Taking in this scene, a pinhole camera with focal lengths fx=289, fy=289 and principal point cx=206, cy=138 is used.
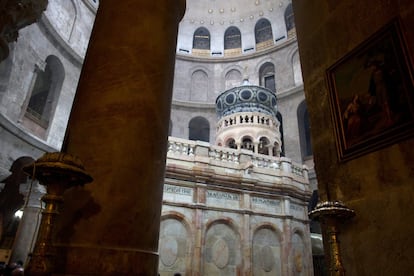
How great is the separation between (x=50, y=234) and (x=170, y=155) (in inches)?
319

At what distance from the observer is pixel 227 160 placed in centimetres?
1080

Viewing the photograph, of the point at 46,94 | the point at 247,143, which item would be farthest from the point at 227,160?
the point at 46,94

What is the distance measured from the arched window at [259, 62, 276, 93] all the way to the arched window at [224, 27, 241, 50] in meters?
3.44

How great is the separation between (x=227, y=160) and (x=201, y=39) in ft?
63.8

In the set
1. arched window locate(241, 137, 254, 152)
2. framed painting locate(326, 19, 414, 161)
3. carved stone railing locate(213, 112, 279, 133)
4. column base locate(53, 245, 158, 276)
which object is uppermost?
carved stone railing locate(213, 112, 279, 133)

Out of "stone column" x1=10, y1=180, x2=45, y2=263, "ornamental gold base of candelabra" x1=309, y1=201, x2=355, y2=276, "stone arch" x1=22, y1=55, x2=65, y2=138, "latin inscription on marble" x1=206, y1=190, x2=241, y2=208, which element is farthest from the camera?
"stone arch" x1=22, y1=55, x2=65, y2=138

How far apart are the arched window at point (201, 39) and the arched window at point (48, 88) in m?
14.3

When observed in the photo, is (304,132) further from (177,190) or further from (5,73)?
(5,73)

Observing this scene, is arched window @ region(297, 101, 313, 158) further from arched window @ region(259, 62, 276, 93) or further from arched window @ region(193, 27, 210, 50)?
arched window @ region(193, 27, 210, 50)

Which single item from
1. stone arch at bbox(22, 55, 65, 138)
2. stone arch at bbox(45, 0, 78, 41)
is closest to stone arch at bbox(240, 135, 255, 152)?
stone arch at bbox(22, 55, 65, 138)

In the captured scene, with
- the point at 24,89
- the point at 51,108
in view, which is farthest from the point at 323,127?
the point at 51,108

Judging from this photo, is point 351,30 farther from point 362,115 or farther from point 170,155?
point 170,155

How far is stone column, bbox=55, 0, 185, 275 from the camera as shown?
78.2 inches

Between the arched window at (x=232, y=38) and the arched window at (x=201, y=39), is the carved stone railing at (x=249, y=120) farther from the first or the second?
the arched window at (x=201, y=39)
